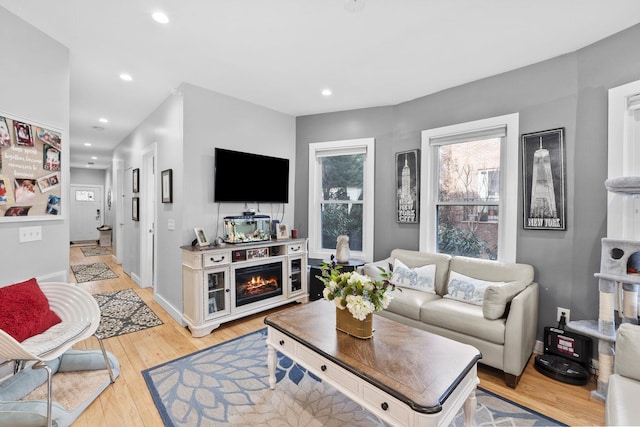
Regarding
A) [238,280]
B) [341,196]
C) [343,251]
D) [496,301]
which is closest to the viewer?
[496,301]

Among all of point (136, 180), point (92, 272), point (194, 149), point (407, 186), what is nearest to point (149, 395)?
point (194, 149)

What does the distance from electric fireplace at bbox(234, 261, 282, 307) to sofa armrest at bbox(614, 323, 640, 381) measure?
303 cm

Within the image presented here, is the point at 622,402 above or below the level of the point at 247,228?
below

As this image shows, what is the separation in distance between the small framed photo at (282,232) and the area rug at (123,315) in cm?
172

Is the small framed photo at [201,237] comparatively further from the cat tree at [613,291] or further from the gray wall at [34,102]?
the cat tree at [613,291]

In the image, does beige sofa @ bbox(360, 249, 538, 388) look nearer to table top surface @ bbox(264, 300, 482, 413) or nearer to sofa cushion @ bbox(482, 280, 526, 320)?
sofa cushion @ bbox(482, 280, 526, 320)

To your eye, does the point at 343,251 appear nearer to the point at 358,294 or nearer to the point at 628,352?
the point at 358,294

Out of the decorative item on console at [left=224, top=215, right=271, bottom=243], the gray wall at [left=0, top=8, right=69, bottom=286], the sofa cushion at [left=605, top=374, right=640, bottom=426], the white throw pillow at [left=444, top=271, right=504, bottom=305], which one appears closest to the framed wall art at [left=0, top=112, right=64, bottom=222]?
the gray wall at [left=0, top=8, right=69, bottom=286]

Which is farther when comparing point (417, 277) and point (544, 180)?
point (417, 277)

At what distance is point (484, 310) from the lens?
2.27 m

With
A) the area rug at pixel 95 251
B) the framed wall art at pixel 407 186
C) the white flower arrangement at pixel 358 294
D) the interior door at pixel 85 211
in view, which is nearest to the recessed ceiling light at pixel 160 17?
the white flower arrangement at pixel 358 294

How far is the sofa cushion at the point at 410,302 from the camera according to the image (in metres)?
2.61

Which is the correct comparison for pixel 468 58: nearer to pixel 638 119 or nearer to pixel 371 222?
pixel 638 119

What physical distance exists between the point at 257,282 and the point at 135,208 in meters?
2.86
